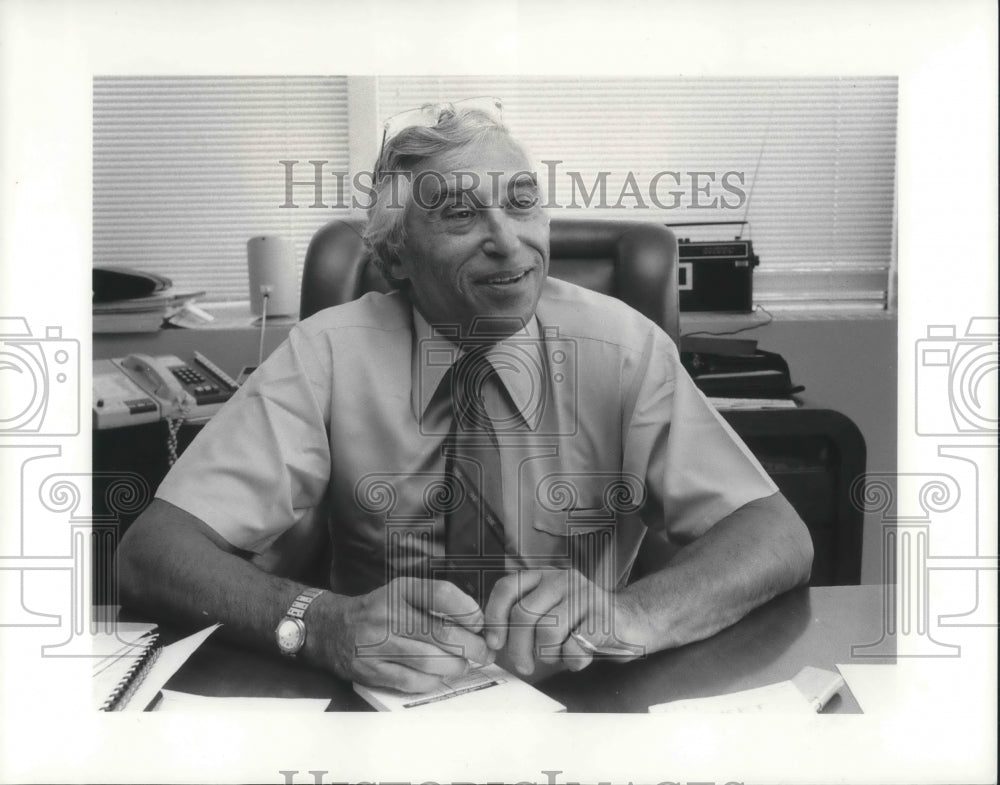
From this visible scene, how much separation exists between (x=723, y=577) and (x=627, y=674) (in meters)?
0.15

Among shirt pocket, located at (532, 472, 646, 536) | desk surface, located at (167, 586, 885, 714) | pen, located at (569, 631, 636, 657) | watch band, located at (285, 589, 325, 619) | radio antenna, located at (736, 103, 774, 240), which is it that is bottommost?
desk surface, located at (167, 586, 885, 714)

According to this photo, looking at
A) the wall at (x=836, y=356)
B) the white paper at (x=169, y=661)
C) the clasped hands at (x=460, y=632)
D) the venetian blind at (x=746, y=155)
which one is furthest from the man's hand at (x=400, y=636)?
the venetian blind at (x=746, y=155)

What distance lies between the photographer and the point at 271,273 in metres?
1.13

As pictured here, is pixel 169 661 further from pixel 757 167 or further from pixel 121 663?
pixel 757 167

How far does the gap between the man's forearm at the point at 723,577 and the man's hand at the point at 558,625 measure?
0.01 metres

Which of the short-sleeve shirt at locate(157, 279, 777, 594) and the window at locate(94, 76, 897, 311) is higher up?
the window at locate(94, 76, 897, 311)

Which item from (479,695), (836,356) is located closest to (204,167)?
(479,695)

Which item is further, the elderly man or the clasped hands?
the elderly man

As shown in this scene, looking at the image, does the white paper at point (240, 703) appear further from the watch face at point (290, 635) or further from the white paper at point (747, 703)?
the white paper at point (747, 703)

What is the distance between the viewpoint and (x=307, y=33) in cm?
107

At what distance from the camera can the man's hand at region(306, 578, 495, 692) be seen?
96cm

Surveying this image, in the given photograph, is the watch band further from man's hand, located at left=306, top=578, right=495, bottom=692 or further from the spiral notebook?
the spiral notebook

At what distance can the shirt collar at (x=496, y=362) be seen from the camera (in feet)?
3.65

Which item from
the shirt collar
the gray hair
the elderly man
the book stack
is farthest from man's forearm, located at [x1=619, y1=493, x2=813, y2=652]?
the book stack
